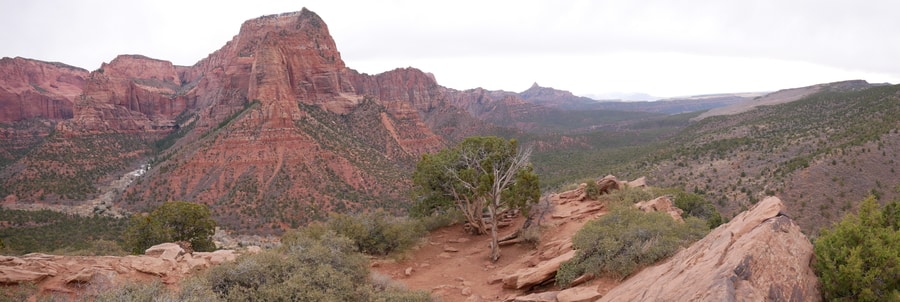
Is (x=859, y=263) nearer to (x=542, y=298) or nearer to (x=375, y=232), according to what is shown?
(x=542, y=298)

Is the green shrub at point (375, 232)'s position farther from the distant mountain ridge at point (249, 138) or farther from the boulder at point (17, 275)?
the distant mountain ridge at point (249, 138)

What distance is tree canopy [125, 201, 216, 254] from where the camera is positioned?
78.5 ft

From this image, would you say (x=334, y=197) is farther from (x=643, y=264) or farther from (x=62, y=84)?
(x=62, y=84)

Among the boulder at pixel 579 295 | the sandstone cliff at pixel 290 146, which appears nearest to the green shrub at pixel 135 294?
the boulder at pixel 579 295

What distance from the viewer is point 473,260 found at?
60.6 ft

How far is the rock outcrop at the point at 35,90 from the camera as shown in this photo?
93.1 metres

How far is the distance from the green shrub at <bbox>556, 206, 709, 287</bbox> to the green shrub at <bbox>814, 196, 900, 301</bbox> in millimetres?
3223

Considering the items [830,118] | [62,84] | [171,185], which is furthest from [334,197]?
[62,84]

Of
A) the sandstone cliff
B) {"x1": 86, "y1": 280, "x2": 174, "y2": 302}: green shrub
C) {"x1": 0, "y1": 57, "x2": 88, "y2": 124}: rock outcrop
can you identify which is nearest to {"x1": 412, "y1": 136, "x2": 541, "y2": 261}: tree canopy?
{"x1": 86, "y1": 280, "x2": 174, "y2": 302}: green shrub

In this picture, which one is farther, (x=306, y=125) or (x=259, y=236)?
(x=306, y=125)

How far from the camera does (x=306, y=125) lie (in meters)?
59.1

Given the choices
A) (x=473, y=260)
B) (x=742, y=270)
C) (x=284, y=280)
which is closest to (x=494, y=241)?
(x=473, y=260)

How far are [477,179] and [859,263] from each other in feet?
47.3

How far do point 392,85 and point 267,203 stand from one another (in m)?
77.5
